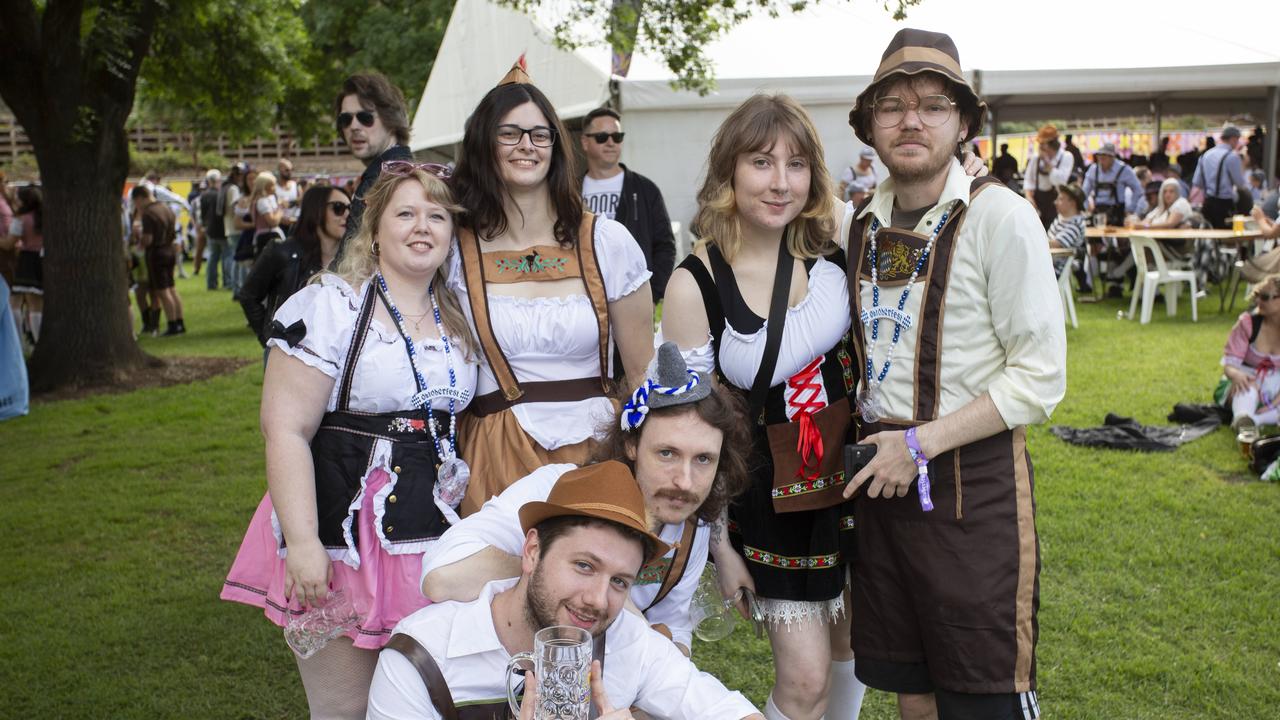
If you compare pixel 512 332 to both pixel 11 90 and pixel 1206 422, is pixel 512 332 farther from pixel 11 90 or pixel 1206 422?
pixel 11 90

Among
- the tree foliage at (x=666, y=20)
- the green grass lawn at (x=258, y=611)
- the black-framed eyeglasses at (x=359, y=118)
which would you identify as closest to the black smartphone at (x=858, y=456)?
the green grass lawn at (x=258, y=611)

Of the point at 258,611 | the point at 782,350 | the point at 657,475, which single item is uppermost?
the point at 782,350

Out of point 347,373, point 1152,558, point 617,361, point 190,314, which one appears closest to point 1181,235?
point 1152,558

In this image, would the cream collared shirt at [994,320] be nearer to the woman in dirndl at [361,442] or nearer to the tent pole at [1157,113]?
the woman in dirndl at [361,442]

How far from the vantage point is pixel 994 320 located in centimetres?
232

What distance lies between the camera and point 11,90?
29.5 feet

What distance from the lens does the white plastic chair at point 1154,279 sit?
11305mm

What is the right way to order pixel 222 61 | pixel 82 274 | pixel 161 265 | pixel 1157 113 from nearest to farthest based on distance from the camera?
pixel 82 274, pixel 222 61, pixel 161 265, pixel 1157 113

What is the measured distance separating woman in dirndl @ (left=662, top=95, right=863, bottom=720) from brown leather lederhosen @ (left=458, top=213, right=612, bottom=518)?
301mm

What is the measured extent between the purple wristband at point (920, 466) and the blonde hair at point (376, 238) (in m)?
1.14

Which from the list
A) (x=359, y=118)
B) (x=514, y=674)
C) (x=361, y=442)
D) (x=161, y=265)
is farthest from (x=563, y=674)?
(x=161, y=265)

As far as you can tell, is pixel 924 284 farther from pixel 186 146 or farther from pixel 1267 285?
pixel 186 146

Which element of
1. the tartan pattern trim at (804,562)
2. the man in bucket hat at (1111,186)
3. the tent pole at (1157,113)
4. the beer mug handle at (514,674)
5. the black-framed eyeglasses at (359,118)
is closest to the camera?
the beer mug handle at (514,674)

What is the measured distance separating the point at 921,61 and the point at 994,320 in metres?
0.60
